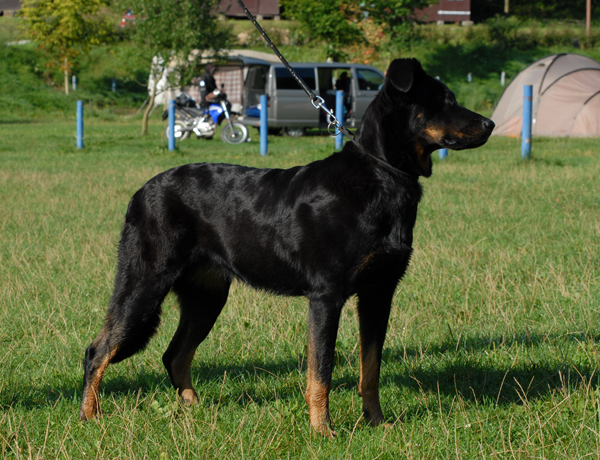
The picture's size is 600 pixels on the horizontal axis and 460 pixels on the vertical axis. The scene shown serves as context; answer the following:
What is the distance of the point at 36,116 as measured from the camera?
104ft

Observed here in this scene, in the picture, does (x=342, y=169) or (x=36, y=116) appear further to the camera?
(x=36, y=116)

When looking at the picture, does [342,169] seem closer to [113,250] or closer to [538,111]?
[113,250]

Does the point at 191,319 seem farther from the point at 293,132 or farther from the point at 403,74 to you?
the point at 293,132

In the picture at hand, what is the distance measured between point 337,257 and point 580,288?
2.86 m

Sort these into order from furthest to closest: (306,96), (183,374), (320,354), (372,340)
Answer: (306,96) < (183,374) < (372,340) < (320,354)

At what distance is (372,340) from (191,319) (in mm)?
1021

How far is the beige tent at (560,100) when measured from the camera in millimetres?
19422

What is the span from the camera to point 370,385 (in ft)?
10.2

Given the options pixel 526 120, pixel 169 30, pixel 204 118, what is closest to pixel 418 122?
pixel 526 120

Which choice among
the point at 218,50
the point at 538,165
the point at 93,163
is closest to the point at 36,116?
the point at 218,50

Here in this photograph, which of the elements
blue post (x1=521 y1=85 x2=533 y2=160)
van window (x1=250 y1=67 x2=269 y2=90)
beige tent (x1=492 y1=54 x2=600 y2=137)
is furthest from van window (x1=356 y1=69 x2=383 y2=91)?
blue post (x1=521 y1=85 x2=533 y2=160)

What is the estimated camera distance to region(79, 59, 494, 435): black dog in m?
2.89

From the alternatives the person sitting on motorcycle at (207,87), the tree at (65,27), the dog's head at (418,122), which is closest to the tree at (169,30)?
the person sitting on motorcycle at (207,87)

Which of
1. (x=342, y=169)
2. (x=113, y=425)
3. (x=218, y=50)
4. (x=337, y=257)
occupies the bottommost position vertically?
(x=113, y=425)
